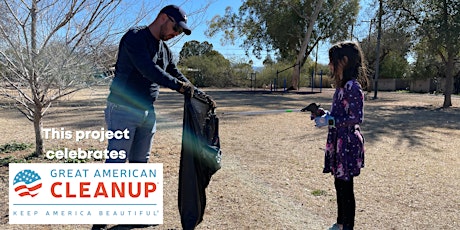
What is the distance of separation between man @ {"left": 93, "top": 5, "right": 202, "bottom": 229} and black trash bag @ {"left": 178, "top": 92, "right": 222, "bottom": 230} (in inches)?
8.3

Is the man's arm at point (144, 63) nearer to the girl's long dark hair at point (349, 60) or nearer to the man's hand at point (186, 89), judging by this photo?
the man's hand at point (186, 89)

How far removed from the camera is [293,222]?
3387 mm

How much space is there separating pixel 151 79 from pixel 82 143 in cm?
458

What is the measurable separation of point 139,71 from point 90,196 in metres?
1.45

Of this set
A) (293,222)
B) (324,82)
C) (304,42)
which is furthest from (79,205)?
(324,82)

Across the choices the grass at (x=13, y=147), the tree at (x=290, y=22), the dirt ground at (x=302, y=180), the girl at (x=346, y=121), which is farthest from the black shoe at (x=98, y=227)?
the tree at (x=290, y=22)

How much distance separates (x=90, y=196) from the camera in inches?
138

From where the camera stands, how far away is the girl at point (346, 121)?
2.94 meters

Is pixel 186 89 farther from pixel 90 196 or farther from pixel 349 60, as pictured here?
pixel 90 196

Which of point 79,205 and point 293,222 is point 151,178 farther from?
point 293,222

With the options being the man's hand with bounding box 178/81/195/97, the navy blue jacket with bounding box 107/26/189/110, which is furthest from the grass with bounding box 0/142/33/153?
the man's hand with bounding box 178/81/195/97

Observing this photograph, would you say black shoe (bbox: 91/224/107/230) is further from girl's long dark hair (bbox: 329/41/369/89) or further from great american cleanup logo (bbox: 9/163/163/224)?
girl's long dark hair (bbox: 329/41/369/89)

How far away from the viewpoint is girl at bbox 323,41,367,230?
2938 mm

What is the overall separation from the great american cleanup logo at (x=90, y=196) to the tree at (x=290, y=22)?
25693 mm
